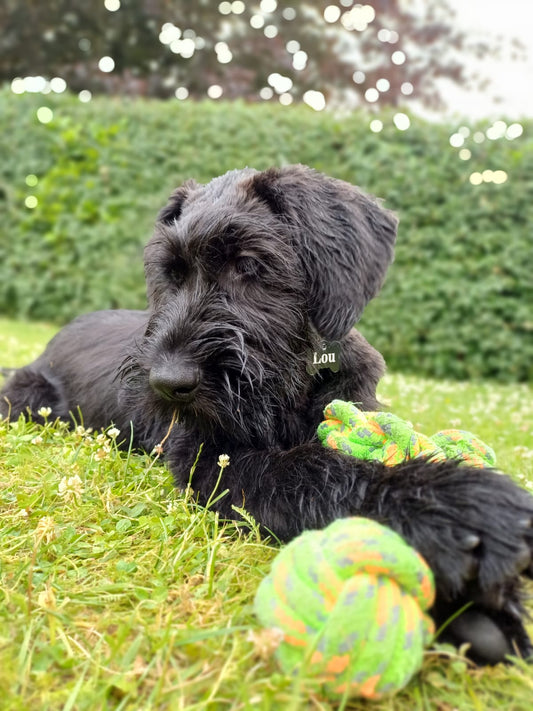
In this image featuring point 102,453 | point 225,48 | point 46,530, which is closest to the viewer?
point 46,530

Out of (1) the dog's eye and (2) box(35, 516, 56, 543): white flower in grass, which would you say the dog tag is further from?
(2) box(35, 516, 56, 543): white flower in grass

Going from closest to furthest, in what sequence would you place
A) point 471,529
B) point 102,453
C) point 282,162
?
point 471,529, point 102,453, point 282,162

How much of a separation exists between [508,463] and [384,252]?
61.4 inches

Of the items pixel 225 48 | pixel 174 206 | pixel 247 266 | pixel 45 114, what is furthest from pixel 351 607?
pixel 225 48

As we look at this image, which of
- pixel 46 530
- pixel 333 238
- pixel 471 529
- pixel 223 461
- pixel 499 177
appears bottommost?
pixel 46 530

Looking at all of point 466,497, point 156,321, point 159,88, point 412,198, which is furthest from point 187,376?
point 159,88

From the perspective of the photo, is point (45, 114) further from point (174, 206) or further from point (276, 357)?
point (276, 357)

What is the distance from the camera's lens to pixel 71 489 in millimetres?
2201

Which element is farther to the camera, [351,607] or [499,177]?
[499,177]

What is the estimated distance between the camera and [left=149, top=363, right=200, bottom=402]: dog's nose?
6.59ft

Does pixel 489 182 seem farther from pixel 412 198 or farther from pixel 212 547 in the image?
pixel 212 547

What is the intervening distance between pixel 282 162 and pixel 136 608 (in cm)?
845

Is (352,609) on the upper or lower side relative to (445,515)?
lower

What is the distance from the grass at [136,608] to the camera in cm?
126
